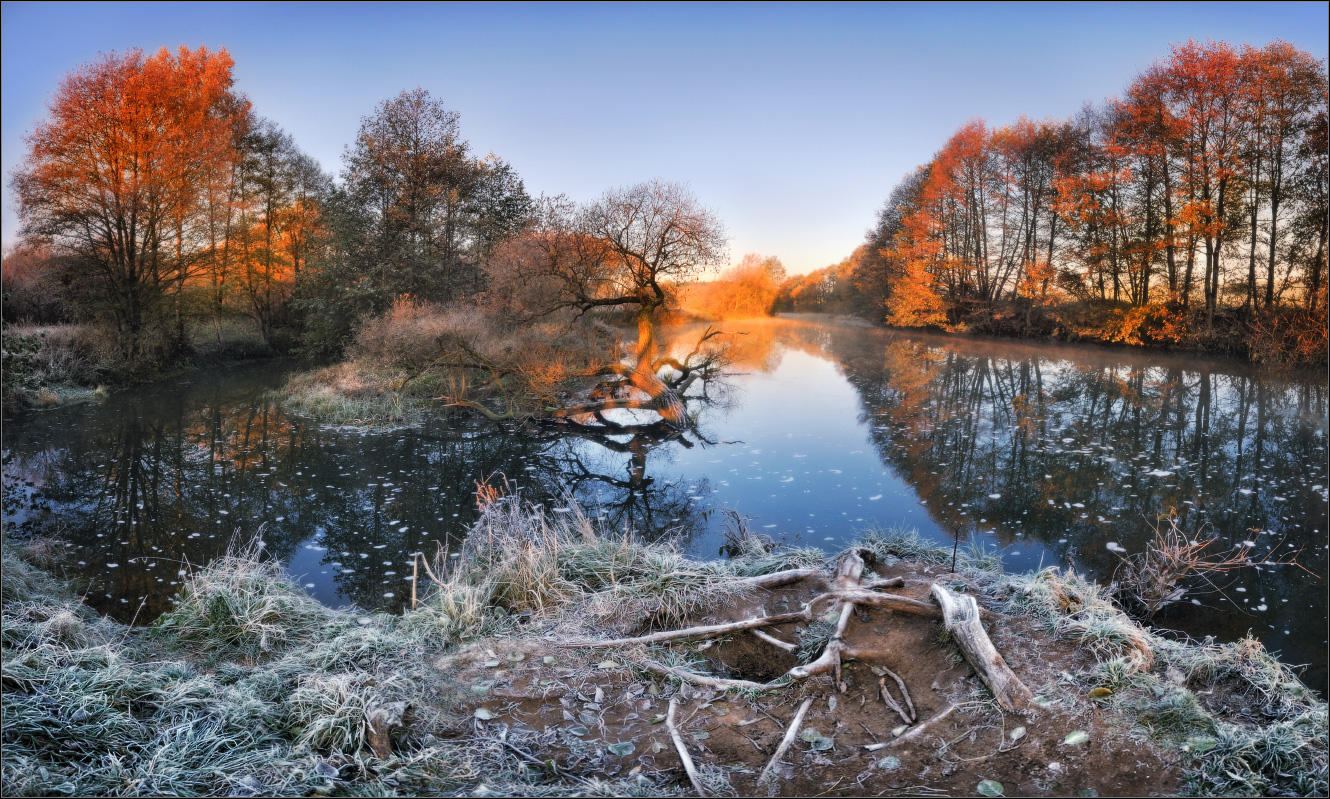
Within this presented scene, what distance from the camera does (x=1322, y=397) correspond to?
52.9 ft

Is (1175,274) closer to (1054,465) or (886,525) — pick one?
(1054,465)

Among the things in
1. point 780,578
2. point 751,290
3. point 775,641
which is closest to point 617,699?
point 775,641

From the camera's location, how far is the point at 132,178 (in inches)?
783

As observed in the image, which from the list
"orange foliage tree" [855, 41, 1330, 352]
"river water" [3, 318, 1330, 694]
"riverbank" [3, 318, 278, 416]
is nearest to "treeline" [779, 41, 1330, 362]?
"orange foliage tree" [855, 41, 1330, 352]

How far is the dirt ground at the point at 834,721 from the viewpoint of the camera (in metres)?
3.59

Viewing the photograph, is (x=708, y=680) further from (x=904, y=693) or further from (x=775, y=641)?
(x=904, y=693)

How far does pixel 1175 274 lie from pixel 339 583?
29096mm

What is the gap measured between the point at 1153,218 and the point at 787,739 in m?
29.5

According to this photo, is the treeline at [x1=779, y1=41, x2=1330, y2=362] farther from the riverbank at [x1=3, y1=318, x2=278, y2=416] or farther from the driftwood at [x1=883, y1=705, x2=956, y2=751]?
the riverbank at [x1=3, y1=318, x2=278, y2=416]

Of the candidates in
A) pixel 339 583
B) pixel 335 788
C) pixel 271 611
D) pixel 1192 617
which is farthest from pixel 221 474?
pixel 1192 617

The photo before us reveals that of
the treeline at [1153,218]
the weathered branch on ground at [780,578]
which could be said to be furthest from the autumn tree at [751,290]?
the weathered branch on ground at [780,578]

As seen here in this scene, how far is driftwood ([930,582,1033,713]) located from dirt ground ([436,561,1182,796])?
0.07 meters

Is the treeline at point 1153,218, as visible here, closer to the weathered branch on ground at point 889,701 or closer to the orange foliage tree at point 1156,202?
the orange foliage tree at point 1156,202

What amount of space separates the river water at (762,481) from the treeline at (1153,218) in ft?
17.9
